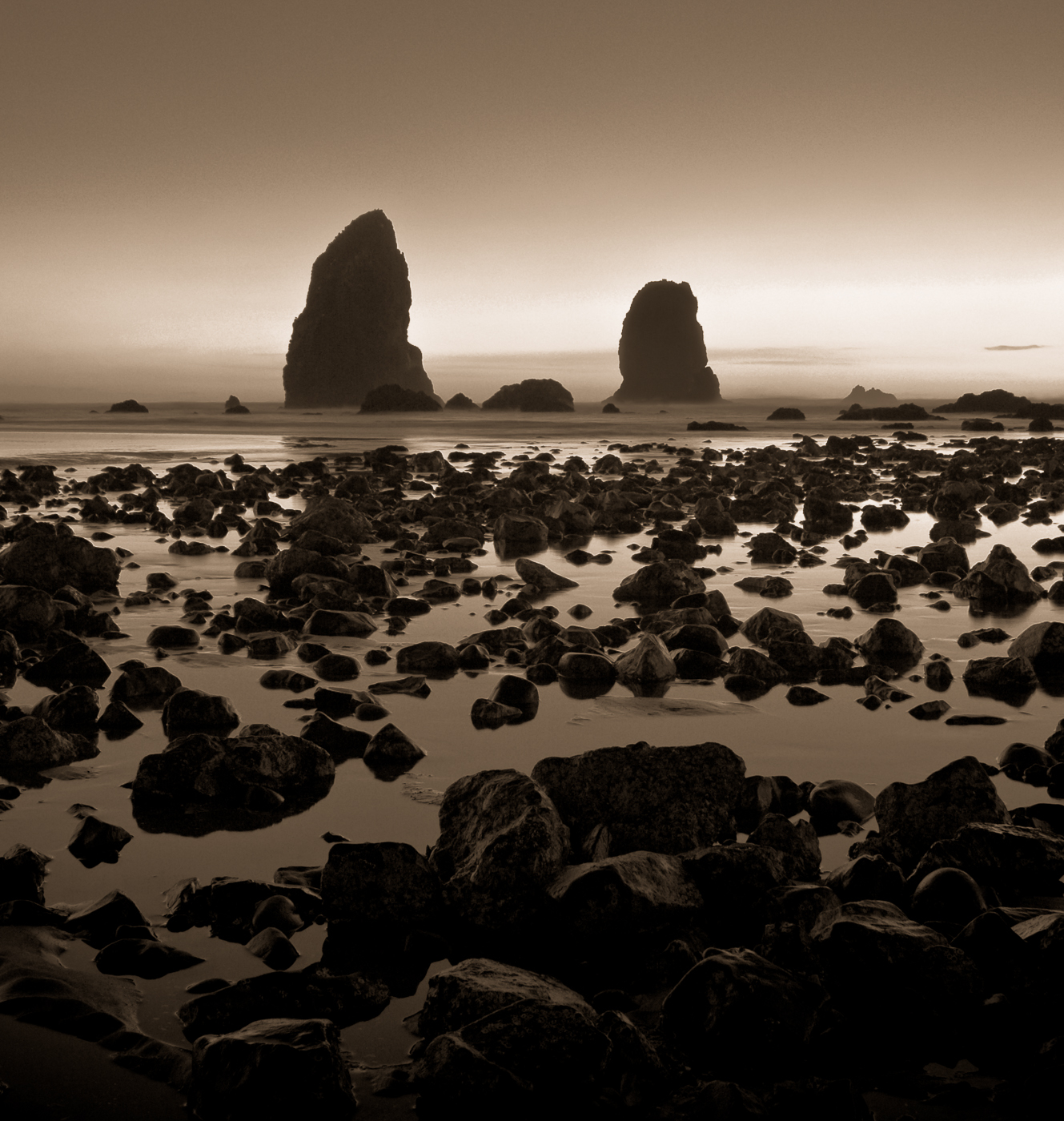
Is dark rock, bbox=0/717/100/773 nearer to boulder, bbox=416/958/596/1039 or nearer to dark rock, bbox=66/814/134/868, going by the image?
dark rock, bbox=66/814/134/868

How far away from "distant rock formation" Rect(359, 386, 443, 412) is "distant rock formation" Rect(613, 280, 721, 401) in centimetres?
8049

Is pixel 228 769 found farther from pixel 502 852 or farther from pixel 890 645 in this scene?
pixel 890 645

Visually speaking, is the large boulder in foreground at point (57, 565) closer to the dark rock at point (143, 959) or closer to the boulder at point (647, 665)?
the boulder at point (647, 665)

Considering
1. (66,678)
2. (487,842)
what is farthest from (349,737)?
(66,678)

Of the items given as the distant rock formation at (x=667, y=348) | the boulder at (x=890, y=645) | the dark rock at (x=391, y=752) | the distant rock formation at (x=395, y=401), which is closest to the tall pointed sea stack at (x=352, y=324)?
the distant rock formation at (x=667, y=348)

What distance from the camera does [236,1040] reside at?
1.75 metres

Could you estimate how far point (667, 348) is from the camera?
508 feet

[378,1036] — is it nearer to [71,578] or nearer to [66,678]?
[66,678]

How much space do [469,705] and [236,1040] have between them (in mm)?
2316

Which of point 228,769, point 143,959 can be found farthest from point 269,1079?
point 228,769

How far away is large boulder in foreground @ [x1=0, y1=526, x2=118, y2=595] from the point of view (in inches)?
246

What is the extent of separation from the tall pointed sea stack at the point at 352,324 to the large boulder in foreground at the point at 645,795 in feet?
432

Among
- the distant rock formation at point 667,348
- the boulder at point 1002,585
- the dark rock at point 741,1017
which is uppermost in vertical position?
the distant rock formation at point 667,348

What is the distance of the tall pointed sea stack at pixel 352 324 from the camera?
132m
